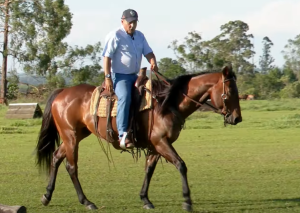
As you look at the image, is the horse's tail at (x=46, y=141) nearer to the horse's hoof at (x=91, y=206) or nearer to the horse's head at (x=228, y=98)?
the horse's hoof at (x=91, y=206)

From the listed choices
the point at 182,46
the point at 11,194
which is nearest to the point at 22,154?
the point at 11,194

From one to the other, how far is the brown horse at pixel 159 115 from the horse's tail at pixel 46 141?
0.13ft

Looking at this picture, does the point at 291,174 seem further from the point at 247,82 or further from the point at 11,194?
the point at 247,82

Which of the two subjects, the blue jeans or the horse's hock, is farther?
the blue jeans

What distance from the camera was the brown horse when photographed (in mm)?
8086

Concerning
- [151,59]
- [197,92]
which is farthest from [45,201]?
[197,92]

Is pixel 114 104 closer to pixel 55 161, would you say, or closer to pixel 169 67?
pixel 55 161

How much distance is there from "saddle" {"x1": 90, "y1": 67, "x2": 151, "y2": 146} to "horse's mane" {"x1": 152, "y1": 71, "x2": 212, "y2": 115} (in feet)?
0.42

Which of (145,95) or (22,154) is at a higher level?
(145,95)

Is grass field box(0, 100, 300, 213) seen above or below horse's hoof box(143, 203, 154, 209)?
below

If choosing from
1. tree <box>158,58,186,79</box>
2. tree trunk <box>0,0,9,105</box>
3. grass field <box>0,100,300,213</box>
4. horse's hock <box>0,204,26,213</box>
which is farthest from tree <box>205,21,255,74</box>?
horse's hock <box>0,204,26,213</box>

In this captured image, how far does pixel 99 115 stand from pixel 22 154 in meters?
7.70

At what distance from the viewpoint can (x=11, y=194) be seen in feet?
31.8

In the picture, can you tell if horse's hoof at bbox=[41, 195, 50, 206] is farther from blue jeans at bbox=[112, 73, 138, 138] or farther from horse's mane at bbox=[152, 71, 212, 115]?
horse's mane at bbox=[152, 71, 212, 115]
